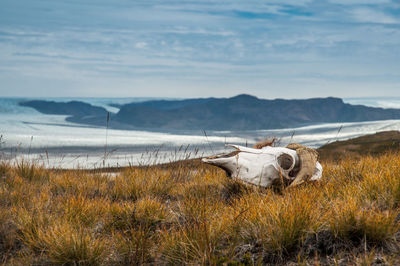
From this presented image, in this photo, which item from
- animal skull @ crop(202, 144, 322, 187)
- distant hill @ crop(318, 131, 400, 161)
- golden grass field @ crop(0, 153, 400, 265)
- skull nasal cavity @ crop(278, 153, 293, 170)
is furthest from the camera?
distant hill @ crop(318, 131, 400, 161)

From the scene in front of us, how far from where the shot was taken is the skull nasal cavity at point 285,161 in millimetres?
5711

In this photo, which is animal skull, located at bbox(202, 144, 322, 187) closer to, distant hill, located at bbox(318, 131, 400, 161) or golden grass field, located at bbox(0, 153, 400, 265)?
golden grass field, located at bbox(0, 153, 400, 265)

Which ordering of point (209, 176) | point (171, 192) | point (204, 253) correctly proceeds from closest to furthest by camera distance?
point (204, 253) → point (171, 192) → point (209, 176)

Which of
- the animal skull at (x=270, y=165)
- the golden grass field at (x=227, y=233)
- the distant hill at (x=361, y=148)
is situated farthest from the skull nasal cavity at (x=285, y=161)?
the distant hill at (x=361, y=148)

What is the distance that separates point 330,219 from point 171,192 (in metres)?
3.10

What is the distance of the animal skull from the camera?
5.46 metres

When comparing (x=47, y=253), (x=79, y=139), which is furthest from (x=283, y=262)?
(x=79, y=139)

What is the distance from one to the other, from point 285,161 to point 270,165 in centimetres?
39

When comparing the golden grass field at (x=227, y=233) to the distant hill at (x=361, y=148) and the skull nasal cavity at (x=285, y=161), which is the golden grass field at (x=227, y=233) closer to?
the skull nasal cavity at (x=285, y=161)

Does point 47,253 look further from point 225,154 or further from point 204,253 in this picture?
point 225,154

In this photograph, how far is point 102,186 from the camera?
6.81m

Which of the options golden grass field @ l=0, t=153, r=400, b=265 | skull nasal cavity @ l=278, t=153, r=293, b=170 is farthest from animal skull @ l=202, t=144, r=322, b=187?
golden grass field @ l=0, t=153, r=400, b=265

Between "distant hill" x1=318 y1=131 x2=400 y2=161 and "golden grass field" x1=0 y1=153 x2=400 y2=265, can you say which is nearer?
"golden grass field" x1=0 y1=153 x2=400 y2=265

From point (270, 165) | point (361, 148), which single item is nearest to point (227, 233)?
point (270, 165)
